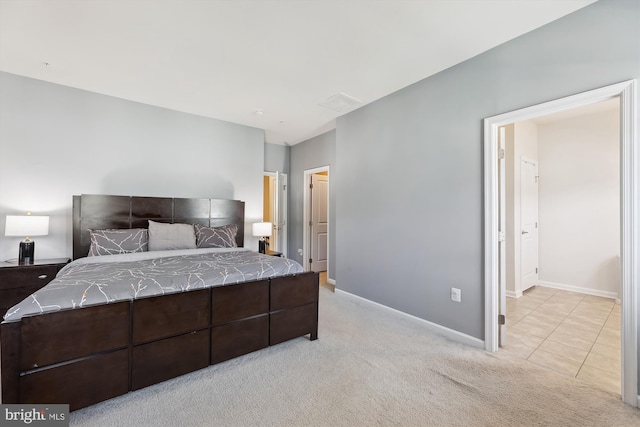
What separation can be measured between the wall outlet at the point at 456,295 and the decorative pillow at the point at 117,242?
340cm

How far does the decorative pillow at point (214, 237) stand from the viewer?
348cm

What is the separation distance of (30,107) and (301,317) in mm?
3783

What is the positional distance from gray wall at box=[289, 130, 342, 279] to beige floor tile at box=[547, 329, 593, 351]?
9.52 ft

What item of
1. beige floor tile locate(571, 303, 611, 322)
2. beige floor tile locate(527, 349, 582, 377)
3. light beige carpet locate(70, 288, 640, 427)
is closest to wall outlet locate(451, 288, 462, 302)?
light beige carpet locate(70, 288, 640, 427)

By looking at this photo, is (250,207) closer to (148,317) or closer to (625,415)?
(148,317)

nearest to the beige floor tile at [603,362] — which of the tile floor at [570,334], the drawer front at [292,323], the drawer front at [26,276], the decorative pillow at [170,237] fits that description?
the tile floor at [570,334]

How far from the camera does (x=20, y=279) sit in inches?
104

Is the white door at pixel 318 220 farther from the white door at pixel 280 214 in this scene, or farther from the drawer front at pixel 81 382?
the drawer front at pixel 81 382

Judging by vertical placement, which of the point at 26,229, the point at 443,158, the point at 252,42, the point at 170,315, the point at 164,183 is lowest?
the point at 170,315

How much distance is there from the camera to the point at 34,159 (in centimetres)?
305

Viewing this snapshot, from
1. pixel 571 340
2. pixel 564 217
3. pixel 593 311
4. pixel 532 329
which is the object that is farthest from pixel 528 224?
pixel 571 340

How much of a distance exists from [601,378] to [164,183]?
194 inches

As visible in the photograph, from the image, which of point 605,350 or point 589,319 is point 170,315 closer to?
point 605,350

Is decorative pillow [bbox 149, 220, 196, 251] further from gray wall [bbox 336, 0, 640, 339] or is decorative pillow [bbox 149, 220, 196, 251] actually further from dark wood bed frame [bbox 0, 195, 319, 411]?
gray wall [bbox 336, 0, 640, 339]
